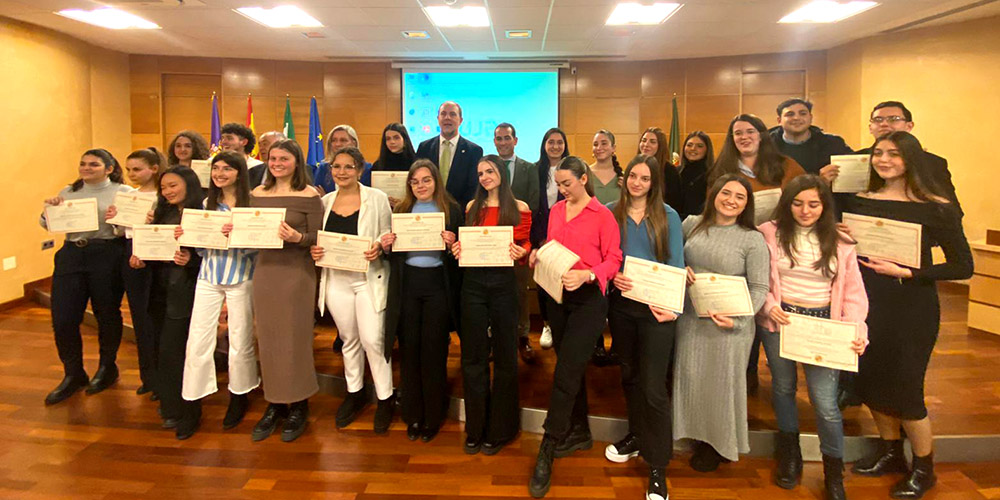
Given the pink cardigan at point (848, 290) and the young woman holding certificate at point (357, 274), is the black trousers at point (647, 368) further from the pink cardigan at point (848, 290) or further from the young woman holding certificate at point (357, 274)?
the young woman holding certificate at point (357, 274)

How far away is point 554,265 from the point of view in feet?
7.63

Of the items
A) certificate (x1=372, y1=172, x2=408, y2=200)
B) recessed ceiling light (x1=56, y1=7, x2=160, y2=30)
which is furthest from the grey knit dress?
recessed ceiling light (x1=56, y1=7, x2=160, y2=30)

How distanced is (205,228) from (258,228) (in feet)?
1.14

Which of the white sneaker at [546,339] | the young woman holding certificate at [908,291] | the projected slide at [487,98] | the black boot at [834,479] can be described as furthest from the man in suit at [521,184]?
the projected slide at [487,98]

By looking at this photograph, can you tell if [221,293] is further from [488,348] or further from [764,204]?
[764,204]

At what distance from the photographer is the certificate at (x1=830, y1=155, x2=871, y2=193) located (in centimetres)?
271

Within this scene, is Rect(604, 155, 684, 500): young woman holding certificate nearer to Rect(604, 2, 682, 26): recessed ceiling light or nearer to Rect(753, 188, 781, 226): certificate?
Rect(753, 188, 781, 226): certificate

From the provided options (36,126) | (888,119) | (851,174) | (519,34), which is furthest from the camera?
(519,34)

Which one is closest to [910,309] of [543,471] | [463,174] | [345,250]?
[543,471]

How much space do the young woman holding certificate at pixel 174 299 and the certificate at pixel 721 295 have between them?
2728mm

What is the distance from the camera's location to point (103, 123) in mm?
7395

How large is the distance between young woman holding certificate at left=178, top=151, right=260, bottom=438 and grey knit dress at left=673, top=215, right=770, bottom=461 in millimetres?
2370

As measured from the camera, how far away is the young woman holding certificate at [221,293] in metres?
2.87

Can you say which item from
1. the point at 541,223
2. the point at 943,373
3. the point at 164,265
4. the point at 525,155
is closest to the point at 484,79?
the point at 525,155
